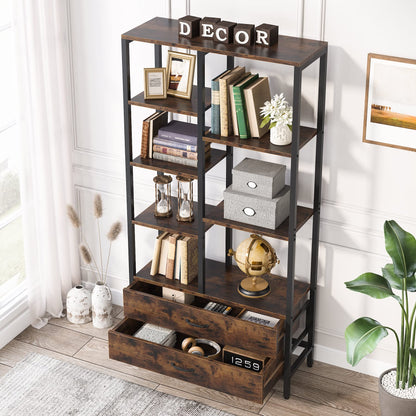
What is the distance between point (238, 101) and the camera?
324 centimetres

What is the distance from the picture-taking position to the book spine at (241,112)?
3.22 metres

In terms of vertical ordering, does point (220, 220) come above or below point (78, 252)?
above

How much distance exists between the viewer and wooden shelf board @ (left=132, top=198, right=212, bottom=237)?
11.8ft

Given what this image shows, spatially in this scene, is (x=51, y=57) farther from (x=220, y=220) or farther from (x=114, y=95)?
(x=220, y=220)

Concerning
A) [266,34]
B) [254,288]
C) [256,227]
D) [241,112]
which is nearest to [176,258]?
[254,288]

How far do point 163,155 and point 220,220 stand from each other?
1.35 ft

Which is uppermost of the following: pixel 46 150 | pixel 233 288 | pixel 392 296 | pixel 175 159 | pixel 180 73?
pixel 180 73

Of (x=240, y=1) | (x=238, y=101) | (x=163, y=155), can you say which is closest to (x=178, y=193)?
(x=163, y=155)

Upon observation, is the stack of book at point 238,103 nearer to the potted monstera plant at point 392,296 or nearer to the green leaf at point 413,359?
the potted monstera plant at point 392,296

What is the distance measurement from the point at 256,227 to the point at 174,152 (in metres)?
0.52

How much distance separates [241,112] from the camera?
128 inches

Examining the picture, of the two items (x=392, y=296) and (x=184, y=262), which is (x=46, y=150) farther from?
(x=392, y=296)

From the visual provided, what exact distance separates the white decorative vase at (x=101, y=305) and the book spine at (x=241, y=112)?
1338mm

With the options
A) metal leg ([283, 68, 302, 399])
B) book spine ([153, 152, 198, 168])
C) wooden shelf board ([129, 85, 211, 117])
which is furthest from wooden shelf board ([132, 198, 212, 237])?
wooden shelf board ([129, 85, 211, 117])
